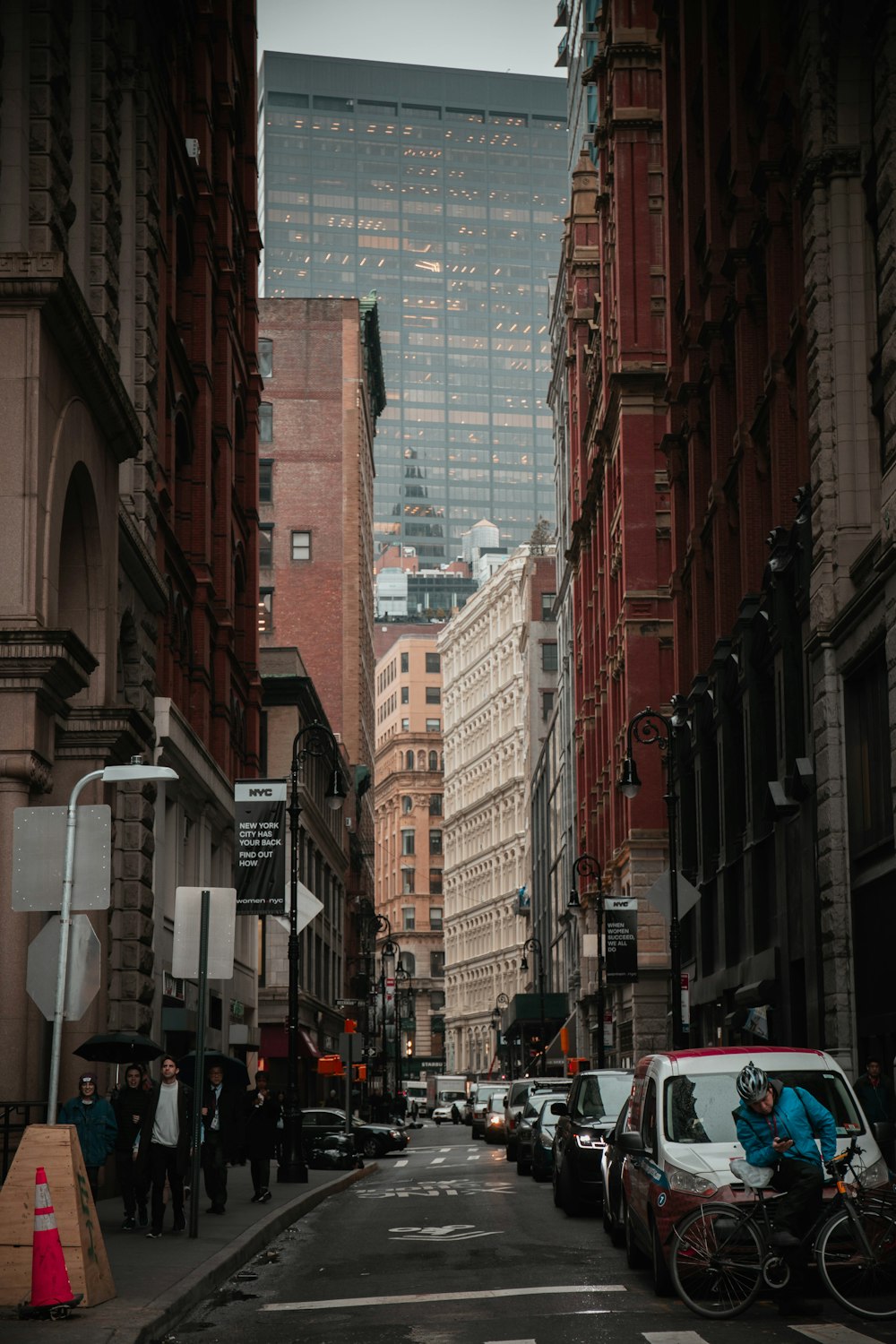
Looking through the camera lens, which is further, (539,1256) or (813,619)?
(813,619)

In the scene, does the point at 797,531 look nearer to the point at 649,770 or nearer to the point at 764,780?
the point at 764,780

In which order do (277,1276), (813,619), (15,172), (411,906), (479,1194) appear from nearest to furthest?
1. (277,1276)
2. (15,172)
3. (479,1194)
4. (813,619)
5. (411,906)

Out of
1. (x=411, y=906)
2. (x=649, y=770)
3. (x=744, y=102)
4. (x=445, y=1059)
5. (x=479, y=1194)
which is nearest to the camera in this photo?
(x=479, y=1194)

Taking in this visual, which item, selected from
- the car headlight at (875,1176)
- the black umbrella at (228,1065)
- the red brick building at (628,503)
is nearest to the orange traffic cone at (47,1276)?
the car headlight at (875,1176)

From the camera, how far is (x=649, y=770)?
6269 cm

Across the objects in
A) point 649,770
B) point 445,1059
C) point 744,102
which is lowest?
point 445,1059

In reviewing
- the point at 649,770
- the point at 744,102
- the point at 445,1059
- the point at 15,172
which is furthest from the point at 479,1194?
the point at 445,1059

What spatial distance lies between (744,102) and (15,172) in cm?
2351

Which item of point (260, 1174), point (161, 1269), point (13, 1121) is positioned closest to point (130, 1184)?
point (13, 1121)

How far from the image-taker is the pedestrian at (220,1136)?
2300 cm

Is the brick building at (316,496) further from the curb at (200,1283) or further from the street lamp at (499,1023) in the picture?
the curb at (200,1283)

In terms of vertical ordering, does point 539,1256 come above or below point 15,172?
below

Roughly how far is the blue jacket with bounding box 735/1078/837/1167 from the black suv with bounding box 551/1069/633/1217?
31.7 feet

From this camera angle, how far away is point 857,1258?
1302cm
